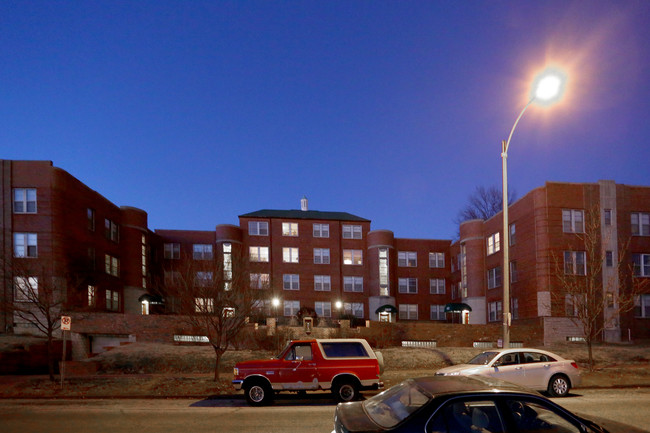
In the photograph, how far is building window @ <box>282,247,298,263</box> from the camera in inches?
1924

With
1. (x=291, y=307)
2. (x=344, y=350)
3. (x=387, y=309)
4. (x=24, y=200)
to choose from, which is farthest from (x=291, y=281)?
(x=344, y=350)

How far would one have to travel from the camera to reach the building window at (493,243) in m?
40.9

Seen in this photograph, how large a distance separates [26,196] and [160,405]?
2278 centimetres

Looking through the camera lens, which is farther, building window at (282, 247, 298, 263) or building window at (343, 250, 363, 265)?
building window at (343, 250, 363, 265)

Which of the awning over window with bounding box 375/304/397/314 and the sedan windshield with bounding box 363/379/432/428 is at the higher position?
the sedan windshield with bounding box 363/379/432/428

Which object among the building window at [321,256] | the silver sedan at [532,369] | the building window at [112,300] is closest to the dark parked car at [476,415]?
the silver sedan at [532,369]

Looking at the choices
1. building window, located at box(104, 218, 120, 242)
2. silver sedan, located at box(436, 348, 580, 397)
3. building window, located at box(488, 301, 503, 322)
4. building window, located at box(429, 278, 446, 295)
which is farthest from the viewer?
building window, located at box(429, 278, 446, 295)

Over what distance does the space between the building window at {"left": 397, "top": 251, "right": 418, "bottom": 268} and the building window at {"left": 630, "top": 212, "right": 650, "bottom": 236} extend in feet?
67.3

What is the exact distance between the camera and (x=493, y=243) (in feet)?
138

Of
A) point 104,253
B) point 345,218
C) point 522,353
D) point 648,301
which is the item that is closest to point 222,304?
point 522,353

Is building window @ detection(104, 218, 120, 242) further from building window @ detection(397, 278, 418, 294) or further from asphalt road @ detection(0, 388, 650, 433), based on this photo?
building window @ detection(397, 278, 418, 294)

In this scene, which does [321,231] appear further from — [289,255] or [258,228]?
[258,228]

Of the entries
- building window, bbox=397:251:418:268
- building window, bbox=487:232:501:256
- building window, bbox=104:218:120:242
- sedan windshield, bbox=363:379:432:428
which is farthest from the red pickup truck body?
building window, bbox=397:251:418:268

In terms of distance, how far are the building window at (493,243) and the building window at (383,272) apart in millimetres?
10373
